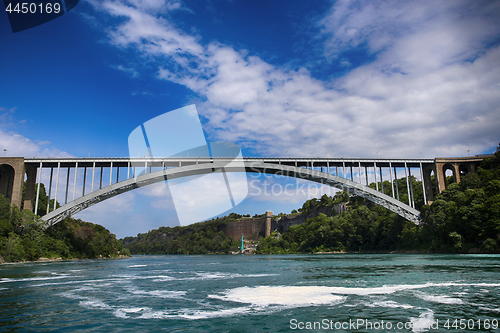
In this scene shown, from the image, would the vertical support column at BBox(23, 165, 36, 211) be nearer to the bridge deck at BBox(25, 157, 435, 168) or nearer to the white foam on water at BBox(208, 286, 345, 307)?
the bridge deck at BBox(25, 157, 435, 168)

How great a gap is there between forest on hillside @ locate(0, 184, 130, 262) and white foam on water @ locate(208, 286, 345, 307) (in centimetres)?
2229

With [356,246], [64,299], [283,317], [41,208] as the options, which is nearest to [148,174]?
[41,208]

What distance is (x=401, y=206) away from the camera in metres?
33.8

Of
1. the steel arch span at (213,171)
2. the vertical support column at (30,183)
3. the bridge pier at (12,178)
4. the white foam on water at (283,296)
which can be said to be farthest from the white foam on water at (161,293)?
the vertical support column at (30,183)

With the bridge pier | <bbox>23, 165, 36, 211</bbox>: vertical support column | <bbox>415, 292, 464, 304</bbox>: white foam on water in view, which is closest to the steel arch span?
the bridge pier

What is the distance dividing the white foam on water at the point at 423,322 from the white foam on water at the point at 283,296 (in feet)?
5.84

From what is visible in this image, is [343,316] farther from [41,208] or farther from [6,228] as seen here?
[41,208]

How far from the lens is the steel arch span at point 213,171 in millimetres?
29291

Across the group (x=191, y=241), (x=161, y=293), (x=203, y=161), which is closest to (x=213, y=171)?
(x=203, y=161)

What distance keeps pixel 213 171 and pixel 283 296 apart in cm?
2677

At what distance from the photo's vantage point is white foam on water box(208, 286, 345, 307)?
717 centimetres

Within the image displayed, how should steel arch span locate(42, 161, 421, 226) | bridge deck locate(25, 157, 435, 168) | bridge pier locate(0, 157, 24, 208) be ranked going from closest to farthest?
1. bridge pier locate(0, 157, 24, 208)
2. steel arch span locate(42, 161, 421, 226)
3. bridge deck locate(25, 157, 435, 168)

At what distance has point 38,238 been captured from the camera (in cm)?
2755

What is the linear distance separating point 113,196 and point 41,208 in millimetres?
9067
